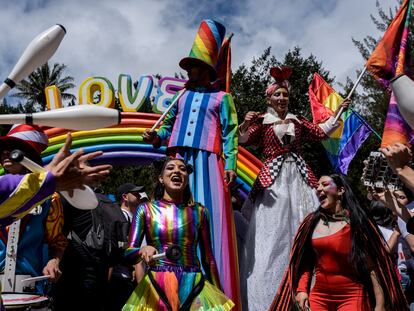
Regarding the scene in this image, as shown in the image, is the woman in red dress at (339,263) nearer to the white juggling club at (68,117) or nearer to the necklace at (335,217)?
the necklace at (335,217)

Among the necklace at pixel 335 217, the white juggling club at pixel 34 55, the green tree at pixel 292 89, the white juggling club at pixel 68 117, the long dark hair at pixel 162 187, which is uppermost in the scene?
the green tree at pixel 292 89

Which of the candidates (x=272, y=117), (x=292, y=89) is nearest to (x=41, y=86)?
(x=292, y=89)

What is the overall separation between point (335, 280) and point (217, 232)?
0.81m

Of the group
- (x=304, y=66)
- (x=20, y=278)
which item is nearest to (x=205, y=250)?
(x=20, y=278)

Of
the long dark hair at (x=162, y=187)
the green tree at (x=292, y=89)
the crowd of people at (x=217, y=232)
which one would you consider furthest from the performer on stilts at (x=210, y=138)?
the green tree at (x=292, y=89)

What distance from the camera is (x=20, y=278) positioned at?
2.68 metres

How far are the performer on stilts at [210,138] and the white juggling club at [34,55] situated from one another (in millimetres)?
1999

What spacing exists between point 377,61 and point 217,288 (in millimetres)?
1523

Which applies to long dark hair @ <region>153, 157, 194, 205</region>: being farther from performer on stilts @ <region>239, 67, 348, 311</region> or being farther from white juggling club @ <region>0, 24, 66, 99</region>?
white juggling club @ <region>0, 24, 66, 99</region>

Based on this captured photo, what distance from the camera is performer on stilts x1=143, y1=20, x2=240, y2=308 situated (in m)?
3.67

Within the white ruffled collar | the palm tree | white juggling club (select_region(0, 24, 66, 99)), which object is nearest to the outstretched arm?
white juggling club (select_region(0, 24, 66, 99))

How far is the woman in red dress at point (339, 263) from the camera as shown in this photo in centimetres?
329

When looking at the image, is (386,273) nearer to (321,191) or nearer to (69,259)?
(321,191)

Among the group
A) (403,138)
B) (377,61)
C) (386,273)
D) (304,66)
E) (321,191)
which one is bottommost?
(386,273)
